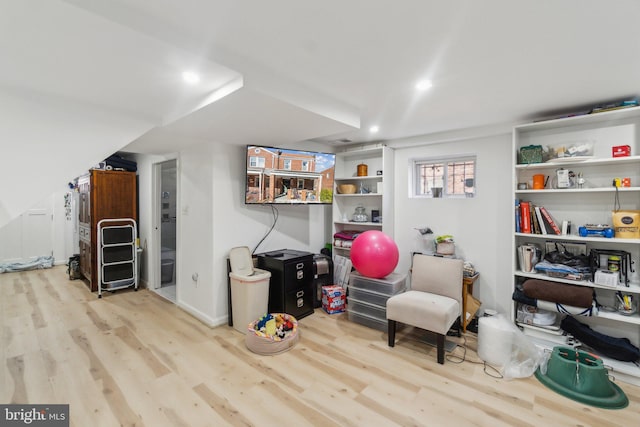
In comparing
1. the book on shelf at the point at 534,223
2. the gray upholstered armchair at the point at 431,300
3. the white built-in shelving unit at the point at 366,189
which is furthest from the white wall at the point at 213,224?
the book on shelf at the point at 534,223

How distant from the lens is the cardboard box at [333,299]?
11.8 ft

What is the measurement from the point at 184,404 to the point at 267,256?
167cm

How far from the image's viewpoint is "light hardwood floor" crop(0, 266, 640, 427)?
190cm

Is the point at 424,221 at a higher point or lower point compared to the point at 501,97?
lower

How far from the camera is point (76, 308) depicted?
3680 mm

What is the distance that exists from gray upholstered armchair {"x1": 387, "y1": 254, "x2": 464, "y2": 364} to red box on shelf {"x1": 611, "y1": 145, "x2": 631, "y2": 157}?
1.57m

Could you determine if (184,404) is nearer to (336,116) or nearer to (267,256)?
(267,256)

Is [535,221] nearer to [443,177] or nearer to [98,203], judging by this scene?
[443,177]

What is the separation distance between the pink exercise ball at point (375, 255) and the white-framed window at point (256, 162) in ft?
4.63

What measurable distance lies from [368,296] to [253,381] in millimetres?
1510

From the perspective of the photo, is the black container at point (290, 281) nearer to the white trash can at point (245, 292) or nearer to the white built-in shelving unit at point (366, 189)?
the white trash can at point (245, 292)

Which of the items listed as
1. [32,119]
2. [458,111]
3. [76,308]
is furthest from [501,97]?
[76,308]

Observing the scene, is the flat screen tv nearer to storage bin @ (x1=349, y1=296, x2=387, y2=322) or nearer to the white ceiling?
the white ceiling

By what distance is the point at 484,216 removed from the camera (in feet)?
11.0
